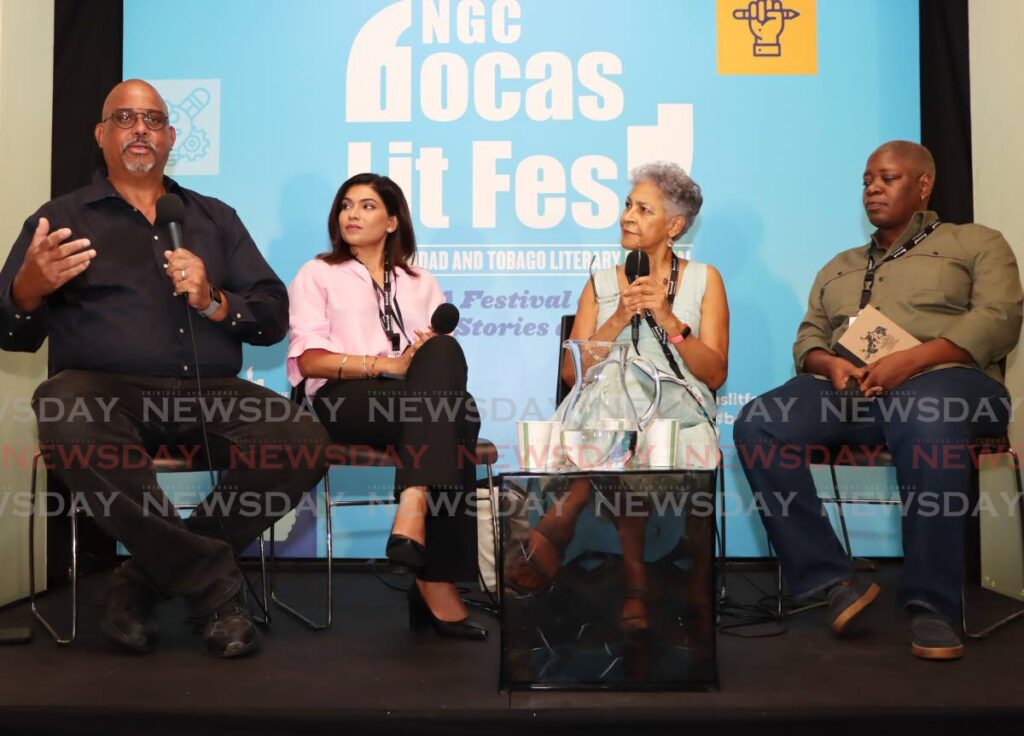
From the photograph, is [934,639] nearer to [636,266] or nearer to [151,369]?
[636,266]

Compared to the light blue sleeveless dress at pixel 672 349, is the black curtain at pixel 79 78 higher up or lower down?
higher up

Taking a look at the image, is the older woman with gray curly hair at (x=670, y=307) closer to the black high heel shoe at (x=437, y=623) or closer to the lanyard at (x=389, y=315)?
the lanyard at (x=389, y=315)

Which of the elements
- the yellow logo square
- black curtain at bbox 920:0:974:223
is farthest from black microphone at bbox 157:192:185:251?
black curtain at bbox 920:0:974:223

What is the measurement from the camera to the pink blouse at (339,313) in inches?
120

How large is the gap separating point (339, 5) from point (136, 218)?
1.47m

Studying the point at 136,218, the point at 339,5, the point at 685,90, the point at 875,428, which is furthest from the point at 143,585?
the point at 685,90

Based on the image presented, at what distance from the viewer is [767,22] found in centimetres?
389

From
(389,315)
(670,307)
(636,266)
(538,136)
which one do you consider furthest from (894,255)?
(389,315)

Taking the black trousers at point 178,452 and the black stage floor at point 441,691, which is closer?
the black stage floor at point 441,691

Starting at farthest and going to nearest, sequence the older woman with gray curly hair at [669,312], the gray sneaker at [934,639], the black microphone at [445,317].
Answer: the older woman with gray curly hair at [669,312] → the black microphone at [445,317] → the gray sneaker at [934,639]

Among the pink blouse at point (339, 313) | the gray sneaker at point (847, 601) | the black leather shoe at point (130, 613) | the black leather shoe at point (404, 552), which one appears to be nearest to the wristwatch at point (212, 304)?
the pink blouse at point (339, 313)

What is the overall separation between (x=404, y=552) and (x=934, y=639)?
1292 mm

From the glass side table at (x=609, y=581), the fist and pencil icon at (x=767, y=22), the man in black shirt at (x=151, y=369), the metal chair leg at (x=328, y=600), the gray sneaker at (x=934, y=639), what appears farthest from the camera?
the fist and pencil icon at (x=767, y=22)

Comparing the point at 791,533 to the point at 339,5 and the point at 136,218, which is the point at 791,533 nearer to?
the point at 136,218
